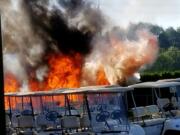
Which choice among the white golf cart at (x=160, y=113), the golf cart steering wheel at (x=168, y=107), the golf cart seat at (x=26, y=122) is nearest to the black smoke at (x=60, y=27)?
the white golf cart at (x=160, y=113)

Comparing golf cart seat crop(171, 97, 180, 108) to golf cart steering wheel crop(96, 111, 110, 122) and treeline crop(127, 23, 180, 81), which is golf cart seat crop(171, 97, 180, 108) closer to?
golf cart steering wheel crop(96, 111, 110, 122)

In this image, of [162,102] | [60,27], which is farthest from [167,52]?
[162,102]

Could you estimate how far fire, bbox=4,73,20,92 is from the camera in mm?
28942

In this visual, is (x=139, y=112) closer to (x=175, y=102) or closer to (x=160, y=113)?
(x=160, y=113)

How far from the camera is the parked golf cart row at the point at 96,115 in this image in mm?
14727

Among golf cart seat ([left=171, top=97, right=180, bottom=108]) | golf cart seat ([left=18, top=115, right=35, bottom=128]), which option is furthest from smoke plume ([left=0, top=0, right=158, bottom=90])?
golf cart seat ([left=18, top=115, right=35, bottom=128])

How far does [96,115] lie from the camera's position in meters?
14.9

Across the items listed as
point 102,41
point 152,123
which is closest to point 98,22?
point 102,41

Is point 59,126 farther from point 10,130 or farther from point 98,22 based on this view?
point 98,22

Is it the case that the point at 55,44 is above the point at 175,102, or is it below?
above

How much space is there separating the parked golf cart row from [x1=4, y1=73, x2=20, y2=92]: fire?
34.9 ft

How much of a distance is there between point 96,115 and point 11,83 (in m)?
15.7

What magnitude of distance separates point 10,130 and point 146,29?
2658 cm

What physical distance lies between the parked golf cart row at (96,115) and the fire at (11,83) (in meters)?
10.6
